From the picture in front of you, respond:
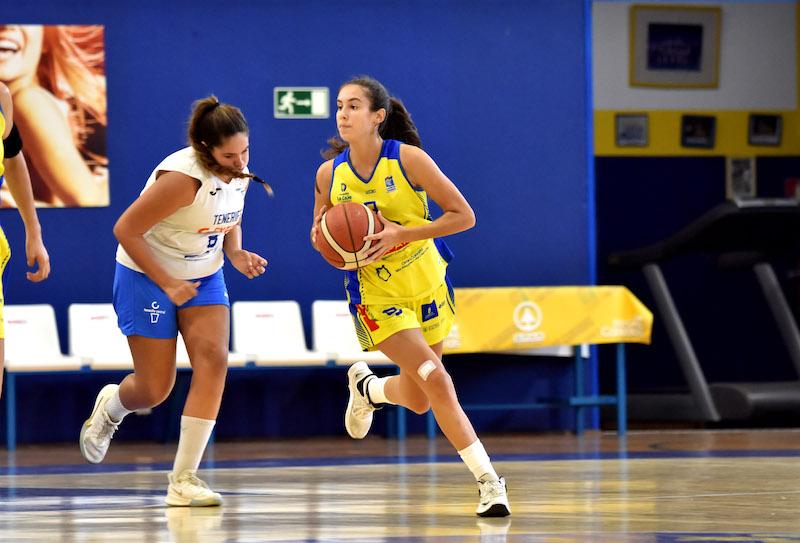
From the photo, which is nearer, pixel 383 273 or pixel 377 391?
pixel 383 273

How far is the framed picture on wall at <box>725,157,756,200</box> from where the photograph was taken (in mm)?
11766

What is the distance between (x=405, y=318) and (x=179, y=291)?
731mm

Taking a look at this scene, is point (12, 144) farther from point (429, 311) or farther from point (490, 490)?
point (490, 490)

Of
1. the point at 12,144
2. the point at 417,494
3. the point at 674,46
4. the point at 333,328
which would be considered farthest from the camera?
the point at 674,46

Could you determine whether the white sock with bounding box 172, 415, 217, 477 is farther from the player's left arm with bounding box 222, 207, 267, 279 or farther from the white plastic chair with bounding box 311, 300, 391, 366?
the white plastic chair with bounding box 311, 300, 391, 366

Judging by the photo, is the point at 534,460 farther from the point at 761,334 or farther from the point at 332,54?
the point at 761,334

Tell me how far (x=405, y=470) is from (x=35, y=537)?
8.46 ft

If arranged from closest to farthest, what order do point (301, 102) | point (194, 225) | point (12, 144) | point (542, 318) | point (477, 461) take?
point (12, 144) → point (477, 461) → point (194, 225) → point (542, 318) → point (301, 102)

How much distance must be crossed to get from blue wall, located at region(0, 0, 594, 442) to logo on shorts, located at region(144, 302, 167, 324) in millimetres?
4325

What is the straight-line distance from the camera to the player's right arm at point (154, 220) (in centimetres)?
422

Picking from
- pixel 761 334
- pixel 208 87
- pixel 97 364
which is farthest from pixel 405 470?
pixel 761 334

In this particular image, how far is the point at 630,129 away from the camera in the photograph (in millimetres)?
11633

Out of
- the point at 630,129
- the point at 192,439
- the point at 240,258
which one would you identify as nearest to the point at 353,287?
the point at 240,258

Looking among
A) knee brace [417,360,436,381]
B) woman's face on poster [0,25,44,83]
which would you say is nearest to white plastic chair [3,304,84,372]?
woman's face on poster [0,25,44,83]
